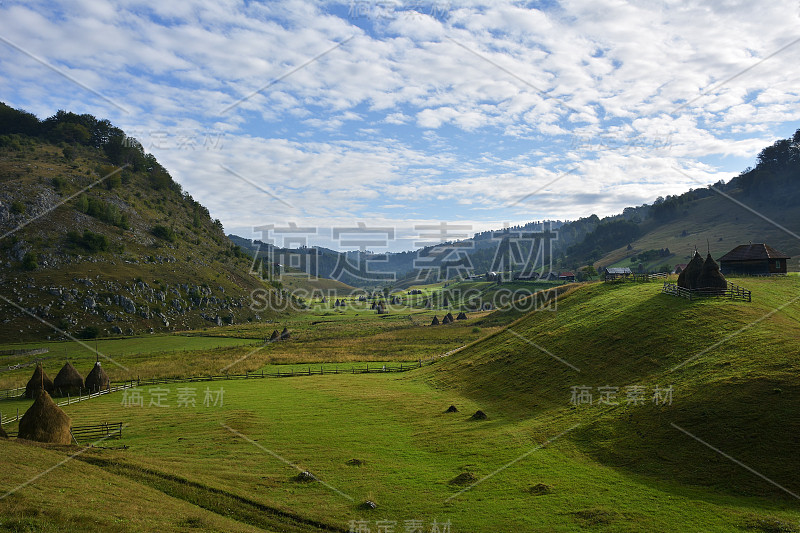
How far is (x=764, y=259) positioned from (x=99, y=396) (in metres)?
79.2

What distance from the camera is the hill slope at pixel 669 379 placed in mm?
21281

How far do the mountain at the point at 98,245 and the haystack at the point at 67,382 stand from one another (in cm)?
4521

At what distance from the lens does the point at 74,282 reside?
309 feet

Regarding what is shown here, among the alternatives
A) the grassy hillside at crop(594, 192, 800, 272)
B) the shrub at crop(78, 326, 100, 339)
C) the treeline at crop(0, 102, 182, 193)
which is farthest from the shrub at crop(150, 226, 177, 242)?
the grassy hillside at crop(594, 192, 800, 272)

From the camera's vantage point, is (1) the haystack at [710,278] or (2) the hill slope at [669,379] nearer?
(2) the hill slope at [669,379]

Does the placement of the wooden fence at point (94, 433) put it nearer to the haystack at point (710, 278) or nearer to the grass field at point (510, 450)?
the grass field at point (510, 450)

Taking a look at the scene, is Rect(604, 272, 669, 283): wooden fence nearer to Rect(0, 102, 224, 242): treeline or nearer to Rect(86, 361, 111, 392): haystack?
Rect(86, 361, 111, 392): haystack

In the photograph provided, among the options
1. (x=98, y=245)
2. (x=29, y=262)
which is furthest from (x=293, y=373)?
(x=98, y=245)

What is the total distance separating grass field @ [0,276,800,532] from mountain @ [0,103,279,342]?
61884 mm

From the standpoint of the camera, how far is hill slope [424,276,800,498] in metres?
21.3

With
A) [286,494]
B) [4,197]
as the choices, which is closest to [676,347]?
[286,494]

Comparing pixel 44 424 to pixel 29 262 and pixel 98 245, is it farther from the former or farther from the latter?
pixel 98 245

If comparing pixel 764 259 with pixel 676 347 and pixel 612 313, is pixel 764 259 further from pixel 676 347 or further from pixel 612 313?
pixel 676 347

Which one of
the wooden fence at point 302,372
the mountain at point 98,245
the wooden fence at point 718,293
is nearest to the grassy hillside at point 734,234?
the wooden fence at point 718,293
